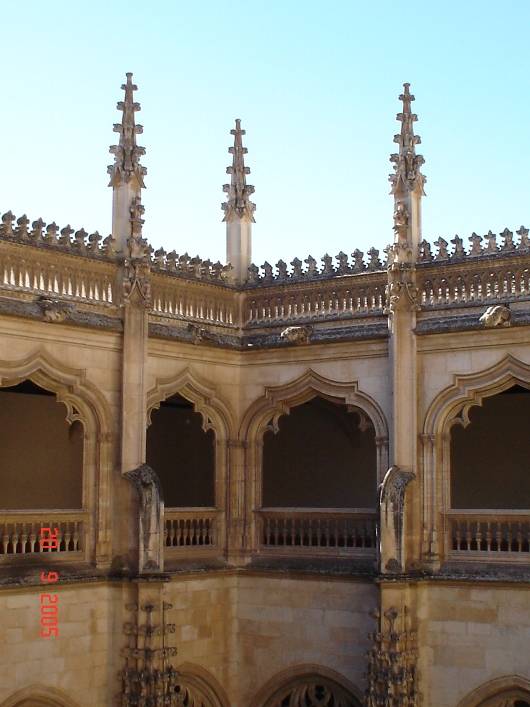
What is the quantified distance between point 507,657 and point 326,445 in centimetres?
692

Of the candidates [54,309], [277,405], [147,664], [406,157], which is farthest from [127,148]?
[147,664]

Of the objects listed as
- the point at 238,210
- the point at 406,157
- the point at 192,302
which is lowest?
the point at 192,302

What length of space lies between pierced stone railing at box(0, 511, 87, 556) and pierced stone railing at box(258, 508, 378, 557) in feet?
11.4

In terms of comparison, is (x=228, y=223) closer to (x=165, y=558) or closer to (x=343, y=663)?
(x=165, y=558)

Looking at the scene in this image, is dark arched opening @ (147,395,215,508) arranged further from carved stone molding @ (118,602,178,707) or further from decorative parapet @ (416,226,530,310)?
decorative parapet @ (416,226,530,310)

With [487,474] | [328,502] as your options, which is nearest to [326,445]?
[328,502]

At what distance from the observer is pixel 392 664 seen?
18.3 meters

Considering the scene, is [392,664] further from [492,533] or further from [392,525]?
[492,533]

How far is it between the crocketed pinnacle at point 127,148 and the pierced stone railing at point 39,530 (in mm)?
5320

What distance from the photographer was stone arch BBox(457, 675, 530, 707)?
18.3 m

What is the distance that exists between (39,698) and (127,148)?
847cm

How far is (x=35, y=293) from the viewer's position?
1856cm

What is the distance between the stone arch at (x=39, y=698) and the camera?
1762 cm
